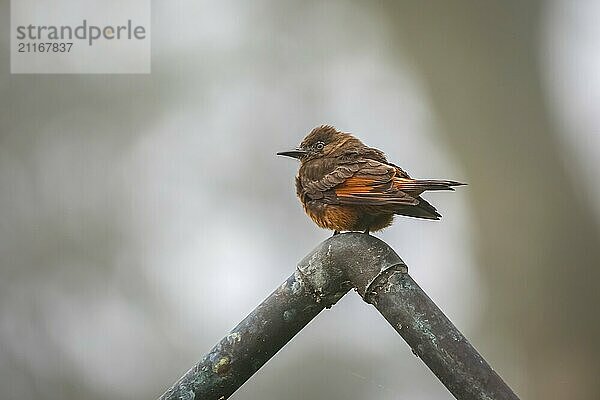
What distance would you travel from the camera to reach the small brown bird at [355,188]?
1116 millimetres

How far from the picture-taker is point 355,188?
1.16 metres

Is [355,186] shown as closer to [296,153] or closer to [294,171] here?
[296,153]

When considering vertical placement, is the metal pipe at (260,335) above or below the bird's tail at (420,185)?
below

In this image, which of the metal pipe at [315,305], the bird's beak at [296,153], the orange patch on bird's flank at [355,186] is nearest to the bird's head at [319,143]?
the bird's beak at [296,153]

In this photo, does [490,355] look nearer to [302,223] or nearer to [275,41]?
[302,223]

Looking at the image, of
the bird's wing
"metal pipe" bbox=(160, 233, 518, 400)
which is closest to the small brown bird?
the bird's wing

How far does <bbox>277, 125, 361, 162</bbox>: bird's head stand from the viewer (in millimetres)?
1306

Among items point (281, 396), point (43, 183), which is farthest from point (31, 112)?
point (281, 396)

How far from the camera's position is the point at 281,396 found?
10.2 feet

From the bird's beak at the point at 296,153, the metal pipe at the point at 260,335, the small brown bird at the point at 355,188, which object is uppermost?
the bird's beak at the point at 296,153

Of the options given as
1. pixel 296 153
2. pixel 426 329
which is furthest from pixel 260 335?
pixel 296 153

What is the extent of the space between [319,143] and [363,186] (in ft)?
0.63

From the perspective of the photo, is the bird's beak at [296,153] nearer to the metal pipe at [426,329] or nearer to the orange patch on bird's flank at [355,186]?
the orange patch on bird's flank at [355,186]

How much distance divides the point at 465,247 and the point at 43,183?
1.44 m
